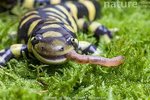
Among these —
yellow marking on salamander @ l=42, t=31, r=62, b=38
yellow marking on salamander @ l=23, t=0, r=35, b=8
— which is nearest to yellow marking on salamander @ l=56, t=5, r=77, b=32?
yellow marking on salamander @ l=23, t=0, r=35, b=8

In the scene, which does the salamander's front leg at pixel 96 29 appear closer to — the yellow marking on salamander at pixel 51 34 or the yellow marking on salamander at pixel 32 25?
the yellow marking on salamander at pixel 32 25

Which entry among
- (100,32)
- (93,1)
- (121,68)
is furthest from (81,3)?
(121,68)

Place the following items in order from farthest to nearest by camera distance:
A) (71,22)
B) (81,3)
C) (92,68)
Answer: (81,3) < (71,22) < (92,68)

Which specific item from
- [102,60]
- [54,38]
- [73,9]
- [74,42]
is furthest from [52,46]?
[73,9]

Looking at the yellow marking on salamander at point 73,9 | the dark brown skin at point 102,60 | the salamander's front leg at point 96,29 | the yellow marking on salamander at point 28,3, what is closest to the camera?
the dark brown skin at point 102,60

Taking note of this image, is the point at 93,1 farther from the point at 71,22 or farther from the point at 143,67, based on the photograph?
the point at 143,67

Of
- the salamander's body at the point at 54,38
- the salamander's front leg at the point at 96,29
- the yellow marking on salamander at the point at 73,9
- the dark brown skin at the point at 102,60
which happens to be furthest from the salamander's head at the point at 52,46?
the yellow marking on salamander at the point at 73,9
